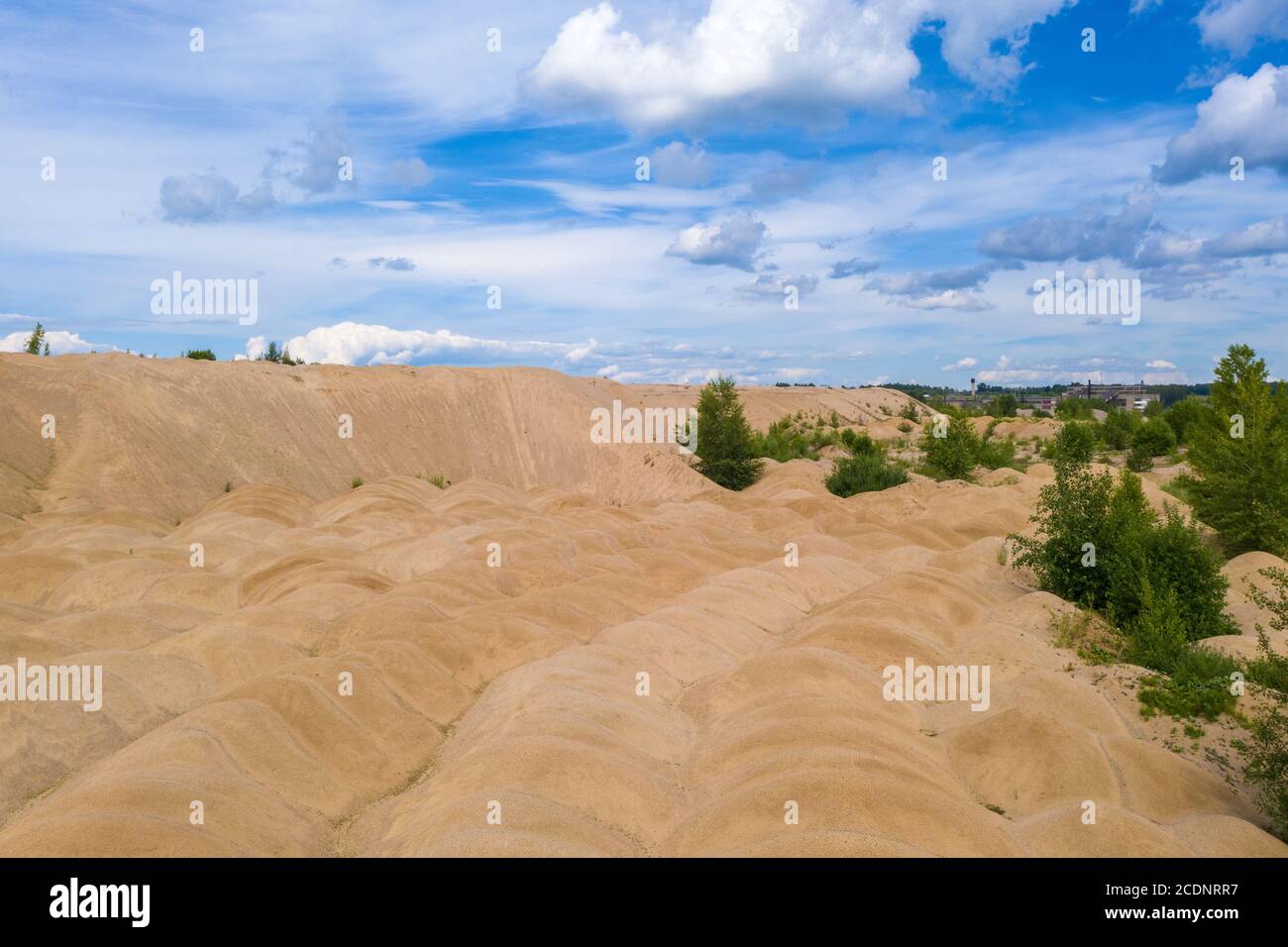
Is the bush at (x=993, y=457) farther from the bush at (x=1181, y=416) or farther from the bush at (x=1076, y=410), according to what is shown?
the bush at (x=1076, y=410)

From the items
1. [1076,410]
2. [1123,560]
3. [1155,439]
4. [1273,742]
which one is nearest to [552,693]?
[1273,742]

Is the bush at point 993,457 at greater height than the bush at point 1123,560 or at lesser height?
greater

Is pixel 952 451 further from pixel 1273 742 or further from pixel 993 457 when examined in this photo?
pixel 1273 742

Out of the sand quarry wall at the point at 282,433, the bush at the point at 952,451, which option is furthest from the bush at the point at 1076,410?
the sand quarry wall at the point at 282,433

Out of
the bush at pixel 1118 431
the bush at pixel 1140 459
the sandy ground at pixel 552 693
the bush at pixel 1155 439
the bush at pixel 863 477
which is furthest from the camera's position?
the bush at pixel 1118 431

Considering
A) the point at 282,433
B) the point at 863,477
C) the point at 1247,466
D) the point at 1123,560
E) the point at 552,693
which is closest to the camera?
the point at 552,693
